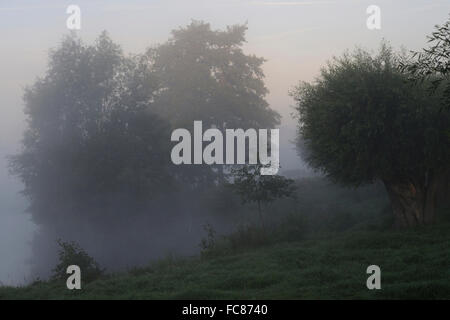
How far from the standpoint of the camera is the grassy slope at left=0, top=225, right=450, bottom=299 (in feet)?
43.2

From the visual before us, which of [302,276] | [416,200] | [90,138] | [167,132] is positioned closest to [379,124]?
[416,200]

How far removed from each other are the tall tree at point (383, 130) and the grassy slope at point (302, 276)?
13.0ft

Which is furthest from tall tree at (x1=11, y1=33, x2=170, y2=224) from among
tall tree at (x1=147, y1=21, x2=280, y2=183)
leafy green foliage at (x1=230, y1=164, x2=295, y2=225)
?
leafy green foliage at (x1=230, y1=164, x2=295, y2=225)

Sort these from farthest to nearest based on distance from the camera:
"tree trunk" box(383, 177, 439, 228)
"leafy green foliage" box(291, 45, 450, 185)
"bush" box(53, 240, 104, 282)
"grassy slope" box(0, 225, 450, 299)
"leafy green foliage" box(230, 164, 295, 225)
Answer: "leafy green foliage" box(230, 164, 295, 225)
"tree trunk" box(383, 177, 439, 228)
"leafy green foliage" box(291, 45, 450, 185)
"bush" box(53, 240, 104, 282)
"grassy slope" box(0, 225, 450, 299)

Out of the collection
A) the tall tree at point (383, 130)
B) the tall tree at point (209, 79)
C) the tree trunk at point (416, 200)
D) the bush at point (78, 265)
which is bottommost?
the bush at point (78, 265)

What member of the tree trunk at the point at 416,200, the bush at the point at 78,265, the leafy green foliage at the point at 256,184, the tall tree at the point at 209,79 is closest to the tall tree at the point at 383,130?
the tree trunk at the point at 416,200

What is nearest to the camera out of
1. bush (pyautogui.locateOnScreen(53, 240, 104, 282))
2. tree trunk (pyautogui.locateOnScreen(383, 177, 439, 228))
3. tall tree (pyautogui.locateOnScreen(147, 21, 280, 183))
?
bush (pyautogui.locateOnScreen(53, 240, 104, 282))

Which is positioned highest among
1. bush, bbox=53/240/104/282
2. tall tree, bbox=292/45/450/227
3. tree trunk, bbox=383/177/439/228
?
tall tree, bbox=292/45/450/227

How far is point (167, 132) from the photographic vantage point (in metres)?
47.4

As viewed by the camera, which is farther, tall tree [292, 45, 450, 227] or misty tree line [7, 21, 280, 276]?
misty tree line [7, 21, 280, 276]

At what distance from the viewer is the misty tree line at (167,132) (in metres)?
25.4

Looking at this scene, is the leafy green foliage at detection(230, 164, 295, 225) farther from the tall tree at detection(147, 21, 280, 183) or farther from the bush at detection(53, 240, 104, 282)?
the tall tree at detection(147, 21, 280, 183)

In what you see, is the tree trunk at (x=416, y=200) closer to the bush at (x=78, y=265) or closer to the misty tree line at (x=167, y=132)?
the misty tree line at (x=167, y=132)

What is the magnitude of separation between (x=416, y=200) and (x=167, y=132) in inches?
1022
